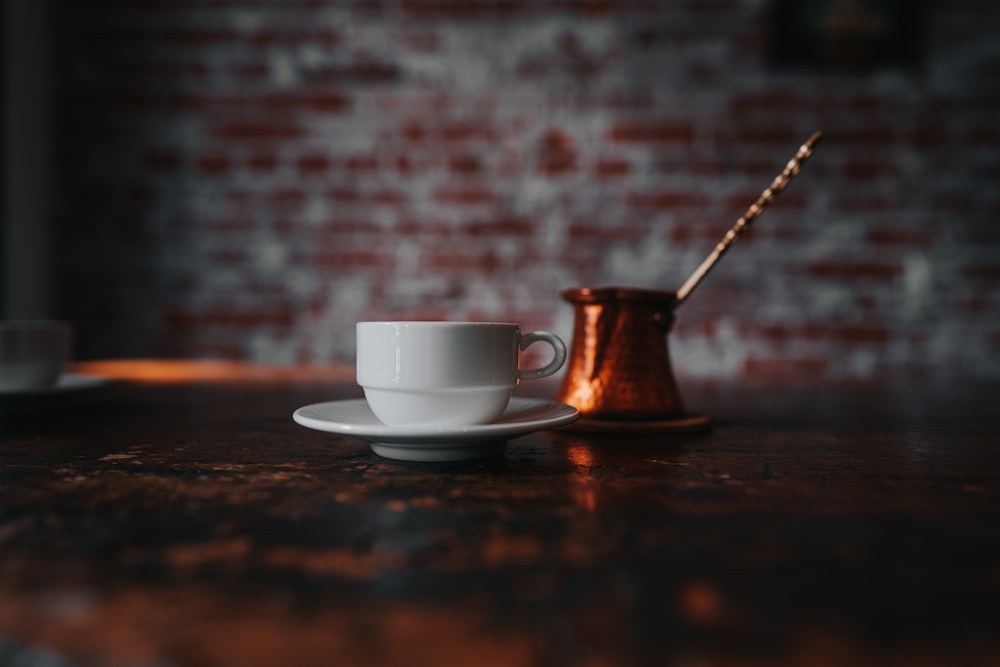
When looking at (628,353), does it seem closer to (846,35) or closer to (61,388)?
(61,388)

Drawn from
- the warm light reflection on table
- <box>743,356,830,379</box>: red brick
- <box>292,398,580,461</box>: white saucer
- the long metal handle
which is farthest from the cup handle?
<box>743,356,830,379</box>: red brick

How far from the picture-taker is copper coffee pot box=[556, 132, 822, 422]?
2.14 ft

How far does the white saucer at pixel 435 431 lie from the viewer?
45cm

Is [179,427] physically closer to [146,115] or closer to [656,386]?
[656,386]

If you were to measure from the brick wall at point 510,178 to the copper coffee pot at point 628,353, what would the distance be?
1.67 m

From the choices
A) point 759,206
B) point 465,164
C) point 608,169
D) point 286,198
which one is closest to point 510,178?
point 465,164

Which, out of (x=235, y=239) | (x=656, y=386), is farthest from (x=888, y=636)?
(x=235, y=239)

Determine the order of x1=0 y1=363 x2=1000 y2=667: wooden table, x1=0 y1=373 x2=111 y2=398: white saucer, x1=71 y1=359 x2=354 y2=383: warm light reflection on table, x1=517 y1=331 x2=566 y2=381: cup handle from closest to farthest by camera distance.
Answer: x1=0 y1=363 x2=1000 y2=667: wooden table
x1=517 y1=331 x2=566 y2=381: cup handle
x1=0 y1=373 x2=111 y2=398: white saucer
x1=71 y1=359 x2=354 y2=383: warm light reflection on table

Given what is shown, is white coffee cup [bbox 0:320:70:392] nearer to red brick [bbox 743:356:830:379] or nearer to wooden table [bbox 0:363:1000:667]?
wooden table [bbox 0:363:1000:667]

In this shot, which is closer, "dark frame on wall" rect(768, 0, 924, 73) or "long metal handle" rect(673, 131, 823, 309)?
"long metal handle" rect(673, 131, 823, 309)

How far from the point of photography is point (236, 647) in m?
0.23

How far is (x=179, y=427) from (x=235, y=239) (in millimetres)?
1886

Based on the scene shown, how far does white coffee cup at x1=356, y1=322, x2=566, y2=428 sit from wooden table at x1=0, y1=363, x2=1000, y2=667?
0.05 metres

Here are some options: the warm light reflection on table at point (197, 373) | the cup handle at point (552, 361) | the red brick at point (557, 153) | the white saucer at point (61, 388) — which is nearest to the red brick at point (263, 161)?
the red brick at point (557, 153)
